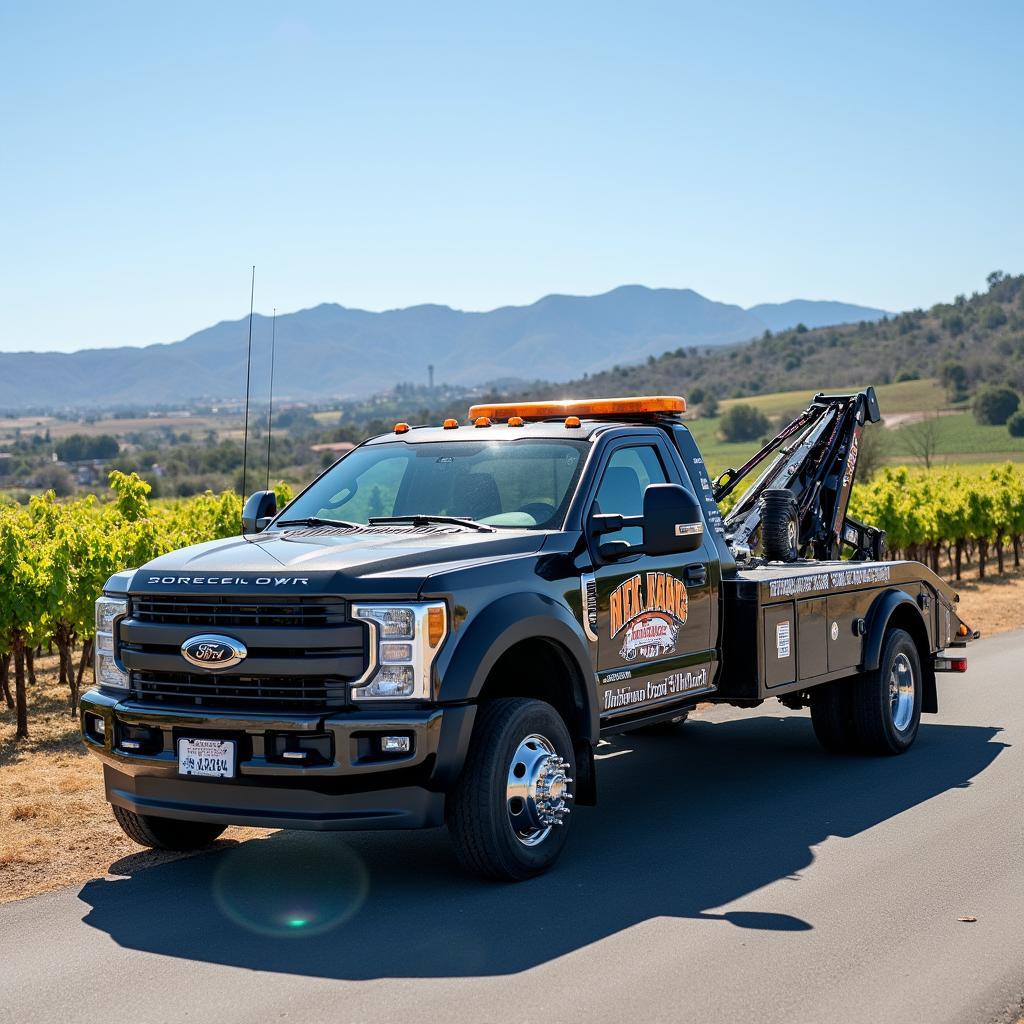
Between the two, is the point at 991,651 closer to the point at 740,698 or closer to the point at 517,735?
the point at 740,698

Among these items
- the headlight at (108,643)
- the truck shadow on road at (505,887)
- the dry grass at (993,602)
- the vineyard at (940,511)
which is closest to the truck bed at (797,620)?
the truck shadow on road at (505,887)

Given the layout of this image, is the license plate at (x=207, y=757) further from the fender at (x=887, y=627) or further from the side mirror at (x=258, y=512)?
the fender at (x=887, y=627)

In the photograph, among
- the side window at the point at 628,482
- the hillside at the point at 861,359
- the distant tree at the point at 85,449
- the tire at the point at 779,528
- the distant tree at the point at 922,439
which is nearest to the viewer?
the side window at the point at 628,482

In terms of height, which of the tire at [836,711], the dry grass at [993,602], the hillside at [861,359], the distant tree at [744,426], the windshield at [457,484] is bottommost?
the dry grass at [993,602]

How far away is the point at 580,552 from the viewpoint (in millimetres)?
7297

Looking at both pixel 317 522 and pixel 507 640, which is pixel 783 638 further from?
pixel 317 522

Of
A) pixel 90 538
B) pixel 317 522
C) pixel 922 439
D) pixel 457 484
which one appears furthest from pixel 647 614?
pixel 922 439

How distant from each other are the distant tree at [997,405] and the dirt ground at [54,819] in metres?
93.5

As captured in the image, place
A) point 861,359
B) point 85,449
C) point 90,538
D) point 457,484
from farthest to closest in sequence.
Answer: point 861,359 → point 85,449 → point 90,538 → point 457,484

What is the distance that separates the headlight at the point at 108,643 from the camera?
690 cm

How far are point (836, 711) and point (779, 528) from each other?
1.47 m

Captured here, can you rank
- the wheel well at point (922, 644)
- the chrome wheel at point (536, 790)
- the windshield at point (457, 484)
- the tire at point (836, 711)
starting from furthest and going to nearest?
the wheel well at point (922, 644)
the tire at point (836, 711)
the windshield at point (457, 484)
the chrome wheel at point (536, 790)

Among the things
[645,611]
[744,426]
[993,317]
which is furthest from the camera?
[993,317]

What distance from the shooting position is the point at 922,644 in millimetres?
10703
